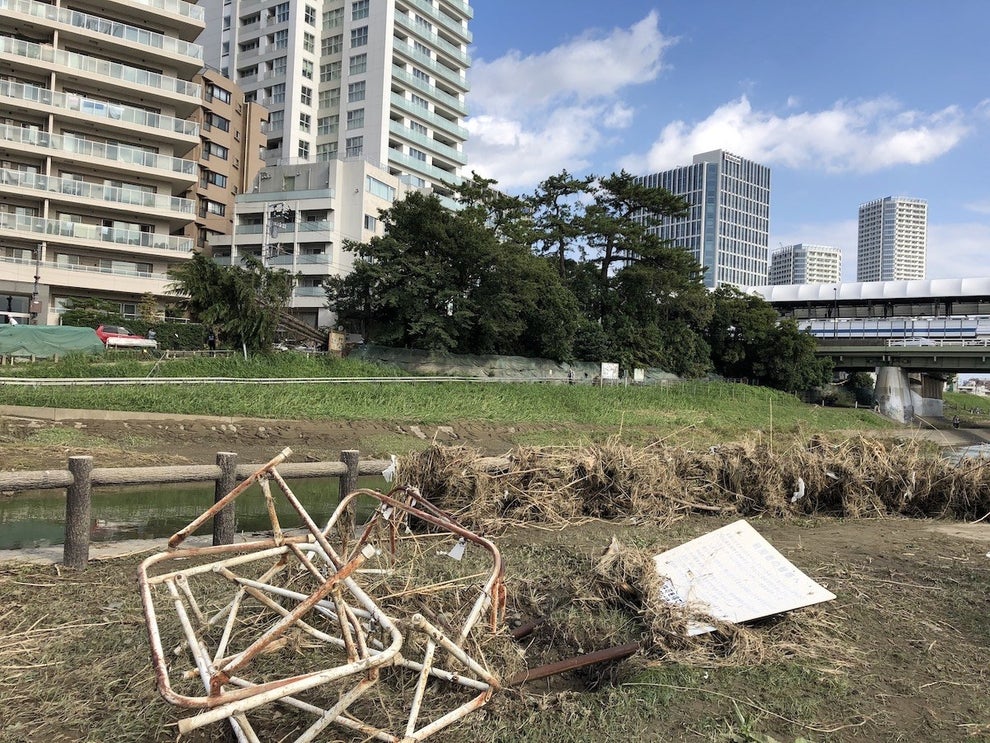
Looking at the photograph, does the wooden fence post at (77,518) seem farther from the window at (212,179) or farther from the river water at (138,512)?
A: the window at (212,179)

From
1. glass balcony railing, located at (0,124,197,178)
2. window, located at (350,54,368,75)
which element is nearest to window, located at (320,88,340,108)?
window, located at (350,54,368,75)

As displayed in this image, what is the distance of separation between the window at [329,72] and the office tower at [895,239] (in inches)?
6746

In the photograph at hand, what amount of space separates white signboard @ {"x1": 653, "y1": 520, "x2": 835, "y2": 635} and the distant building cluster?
36764 millimetres

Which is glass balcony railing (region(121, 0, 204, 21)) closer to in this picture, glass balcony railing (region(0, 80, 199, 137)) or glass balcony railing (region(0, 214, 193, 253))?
glass balcony railing (region(0, 80, 199, 137))

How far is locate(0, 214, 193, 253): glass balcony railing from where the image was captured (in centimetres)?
3384

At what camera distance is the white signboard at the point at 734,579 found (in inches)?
162

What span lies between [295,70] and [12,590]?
60428 mm

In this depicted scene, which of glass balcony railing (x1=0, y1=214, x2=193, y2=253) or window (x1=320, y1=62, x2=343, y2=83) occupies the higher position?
window (x1=320, y1=62, x2=343, y2=83)

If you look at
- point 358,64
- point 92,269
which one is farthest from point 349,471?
point 358,64

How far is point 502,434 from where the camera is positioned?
76.6 feet

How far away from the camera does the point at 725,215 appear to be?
13250 cm

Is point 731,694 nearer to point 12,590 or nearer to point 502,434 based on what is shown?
point 12,590

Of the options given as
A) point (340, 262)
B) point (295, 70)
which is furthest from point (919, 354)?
point (295, 70)

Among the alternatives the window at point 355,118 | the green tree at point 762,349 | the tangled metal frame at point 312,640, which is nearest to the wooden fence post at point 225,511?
the tangled metal frame at point 312,640
